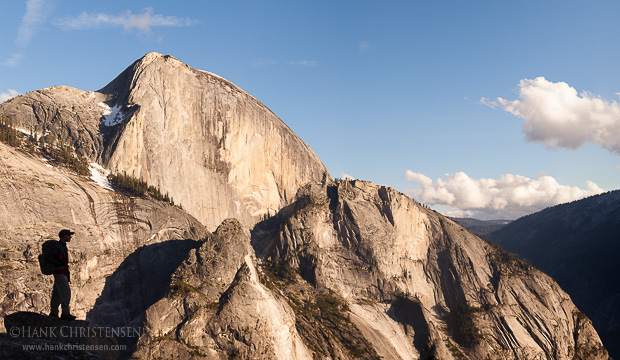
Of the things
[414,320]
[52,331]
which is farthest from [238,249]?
[52,331]

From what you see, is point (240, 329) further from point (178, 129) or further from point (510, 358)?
point (510, 358)

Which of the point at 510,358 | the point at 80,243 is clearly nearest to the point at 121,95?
the point at 80,243

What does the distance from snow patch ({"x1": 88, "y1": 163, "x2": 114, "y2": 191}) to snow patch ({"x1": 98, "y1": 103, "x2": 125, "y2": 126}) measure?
20.5m

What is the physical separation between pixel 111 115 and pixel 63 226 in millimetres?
64418

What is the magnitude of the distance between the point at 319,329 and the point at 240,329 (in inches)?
1136

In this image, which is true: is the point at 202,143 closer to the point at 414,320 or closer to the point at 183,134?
the point at 183,134

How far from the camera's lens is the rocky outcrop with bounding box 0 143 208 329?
3438 inches

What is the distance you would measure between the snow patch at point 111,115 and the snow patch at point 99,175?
2050cm

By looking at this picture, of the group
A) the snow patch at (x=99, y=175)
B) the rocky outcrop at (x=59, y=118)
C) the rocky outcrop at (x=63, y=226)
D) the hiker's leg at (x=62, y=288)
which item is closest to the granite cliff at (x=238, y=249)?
the rocky outcrop at (x=63, y=226)

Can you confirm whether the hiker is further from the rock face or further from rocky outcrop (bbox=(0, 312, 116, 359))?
the rock face

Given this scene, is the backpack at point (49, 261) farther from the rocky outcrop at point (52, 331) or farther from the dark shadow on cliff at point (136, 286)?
the dark shadow on cliff at point (136, 286)

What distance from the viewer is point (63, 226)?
9838 cm

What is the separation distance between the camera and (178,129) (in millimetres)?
152375

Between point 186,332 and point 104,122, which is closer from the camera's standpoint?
point 186,332
